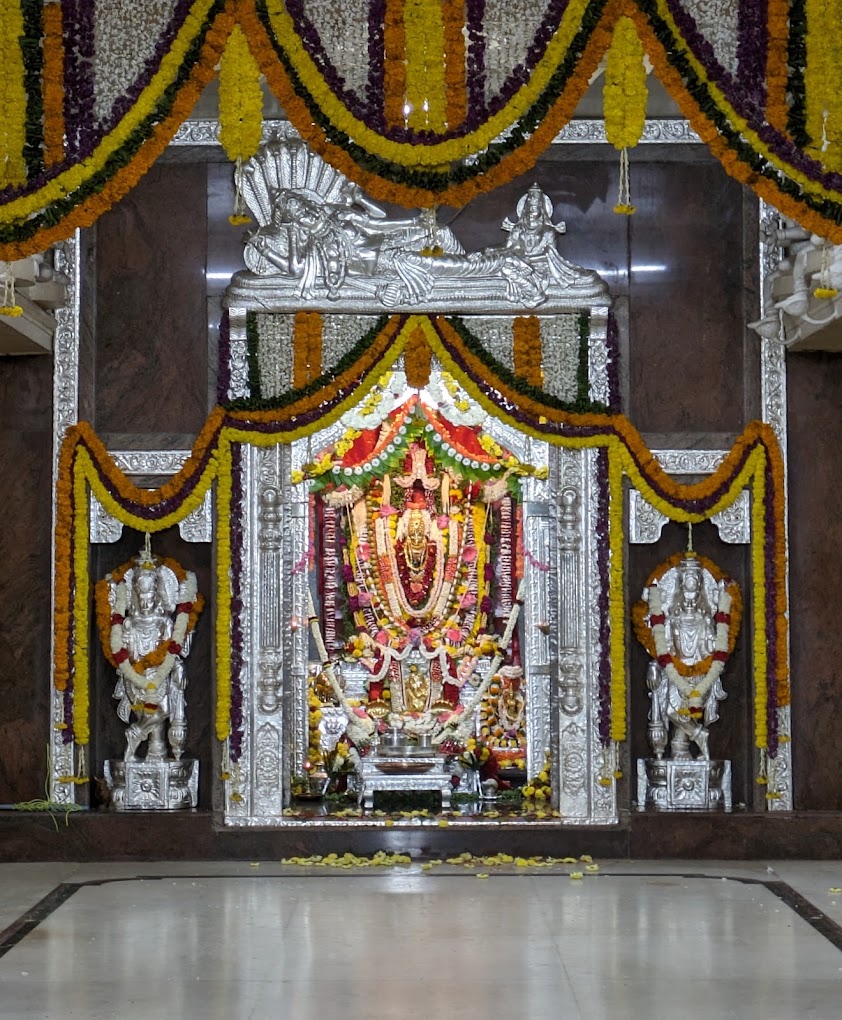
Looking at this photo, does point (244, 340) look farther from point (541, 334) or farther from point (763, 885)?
point (763, 885)

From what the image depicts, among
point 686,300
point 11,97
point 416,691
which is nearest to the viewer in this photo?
point 11,97

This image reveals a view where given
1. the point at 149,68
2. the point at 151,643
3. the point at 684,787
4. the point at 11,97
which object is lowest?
the point at 684,787

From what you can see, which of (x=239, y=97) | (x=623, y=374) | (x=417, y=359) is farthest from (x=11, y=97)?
(x=623, y=374)

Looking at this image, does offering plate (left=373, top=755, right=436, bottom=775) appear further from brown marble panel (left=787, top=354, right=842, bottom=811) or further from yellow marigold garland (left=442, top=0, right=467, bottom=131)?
yellow marigold garland (left=442, top=0, right=467, bottom=131)

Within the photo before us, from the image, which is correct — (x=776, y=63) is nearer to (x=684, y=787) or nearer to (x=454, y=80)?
(x=454, y=80)

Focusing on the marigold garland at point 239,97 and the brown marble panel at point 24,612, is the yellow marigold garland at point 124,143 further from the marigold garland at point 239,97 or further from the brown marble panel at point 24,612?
the brown marble panel at point 24,612

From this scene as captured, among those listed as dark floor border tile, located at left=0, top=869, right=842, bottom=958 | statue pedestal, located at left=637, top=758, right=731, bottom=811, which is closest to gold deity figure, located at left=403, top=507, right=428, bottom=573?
statue pedestal, located at left=637, top=758, right=731, bottom=811

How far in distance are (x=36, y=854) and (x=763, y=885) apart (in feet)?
14.0

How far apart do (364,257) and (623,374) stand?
1.78m

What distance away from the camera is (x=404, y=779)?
1071 centimetres

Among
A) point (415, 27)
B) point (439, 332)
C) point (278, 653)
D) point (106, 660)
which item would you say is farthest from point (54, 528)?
point (415, 27)

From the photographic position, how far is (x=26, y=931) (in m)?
8.19

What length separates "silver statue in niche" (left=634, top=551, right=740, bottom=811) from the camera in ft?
34.3

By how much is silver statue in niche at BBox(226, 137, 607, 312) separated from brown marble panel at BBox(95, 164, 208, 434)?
374 mm
